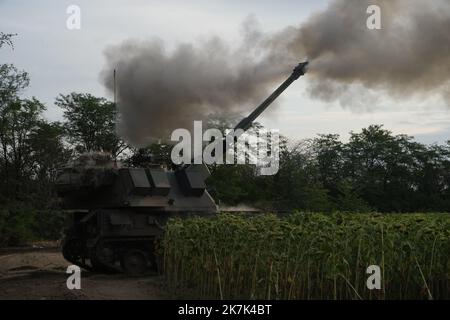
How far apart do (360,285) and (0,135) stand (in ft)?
103

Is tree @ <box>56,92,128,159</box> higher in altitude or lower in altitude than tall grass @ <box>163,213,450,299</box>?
higher

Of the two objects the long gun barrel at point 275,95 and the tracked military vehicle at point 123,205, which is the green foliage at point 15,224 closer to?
the tracked military vehicle at point 123,205

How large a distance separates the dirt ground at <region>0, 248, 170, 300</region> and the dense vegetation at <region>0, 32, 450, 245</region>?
394 centimetres

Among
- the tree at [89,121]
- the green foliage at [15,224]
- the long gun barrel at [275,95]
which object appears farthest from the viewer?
the tree at [89,121]

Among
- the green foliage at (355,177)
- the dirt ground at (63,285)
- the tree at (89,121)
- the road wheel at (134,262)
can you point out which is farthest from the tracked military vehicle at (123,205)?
the tree at (89,121)

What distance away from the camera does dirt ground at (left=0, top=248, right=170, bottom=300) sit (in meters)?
12.1

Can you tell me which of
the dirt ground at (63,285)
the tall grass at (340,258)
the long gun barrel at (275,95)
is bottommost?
the dirt ground at (63,285)

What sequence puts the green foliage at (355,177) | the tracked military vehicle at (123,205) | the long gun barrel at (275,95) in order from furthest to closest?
the green foliage at (355,177) < the long gun barrel at (275,95) < the tracked military vehicle at (123,205)

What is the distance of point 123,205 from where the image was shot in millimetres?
16469

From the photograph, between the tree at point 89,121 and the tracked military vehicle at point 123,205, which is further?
the tree at point 89,121

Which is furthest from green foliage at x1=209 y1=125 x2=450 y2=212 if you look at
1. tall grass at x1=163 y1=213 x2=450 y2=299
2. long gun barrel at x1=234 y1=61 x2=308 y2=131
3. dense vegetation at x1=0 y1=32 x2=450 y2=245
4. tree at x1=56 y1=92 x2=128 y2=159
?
tall grass at x1=163 y1=213 x2=450 y2=299

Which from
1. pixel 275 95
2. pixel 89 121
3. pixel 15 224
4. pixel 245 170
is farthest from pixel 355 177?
pixel 275 95

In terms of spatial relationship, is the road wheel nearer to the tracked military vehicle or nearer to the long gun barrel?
the tracked military vehicle

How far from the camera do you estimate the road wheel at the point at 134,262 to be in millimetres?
16422
